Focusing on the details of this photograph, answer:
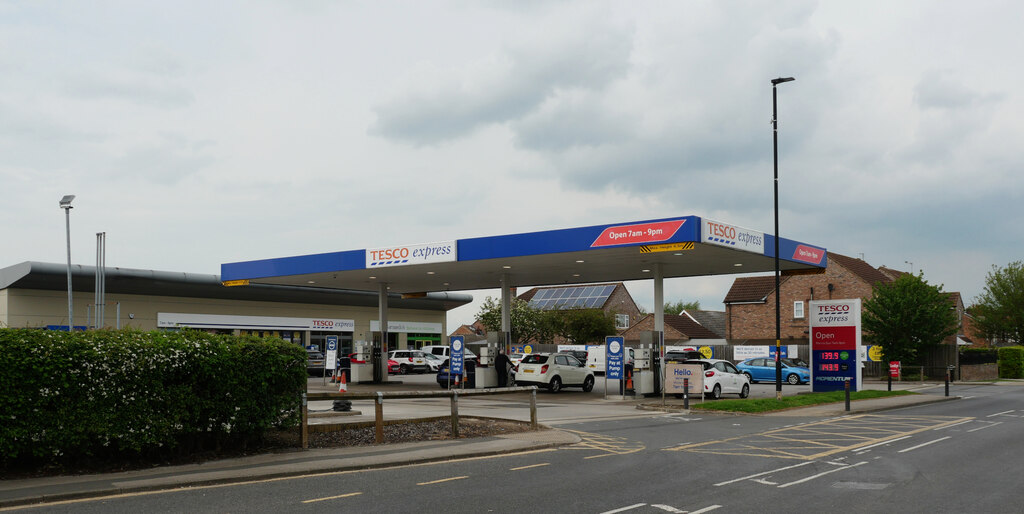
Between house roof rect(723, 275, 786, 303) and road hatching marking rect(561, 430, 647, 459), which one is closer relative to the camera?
road hatching marking rect(561, 430, 647, 459)

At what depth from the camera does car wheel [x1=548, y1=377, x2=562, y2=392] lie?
31.1 m

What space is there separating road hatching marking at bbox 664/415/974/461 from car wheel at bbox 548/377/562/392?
39.7ft

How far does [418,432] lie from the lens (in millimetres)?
15383

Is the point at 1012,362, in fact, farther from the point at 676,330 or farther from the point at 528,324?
the point at 528,324

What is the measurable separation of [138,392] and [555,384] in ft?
70.6

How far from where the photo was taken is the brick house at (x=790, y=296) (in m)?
56.6

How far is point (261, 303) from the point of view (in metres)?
53.3

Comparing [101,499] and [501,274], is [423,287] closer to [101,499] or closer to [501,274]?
[501,274]

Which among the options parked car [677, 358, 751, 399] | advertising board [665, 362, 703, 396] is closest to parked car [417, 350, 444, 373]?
parked car [677, 358, 751, 399]

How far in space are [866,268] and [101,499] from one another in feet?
198

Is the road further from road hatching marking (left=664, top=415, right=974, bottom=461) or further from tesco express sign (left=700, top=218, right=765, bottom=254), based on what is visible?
tesco express sign (left=700, top=218, right=765, bottom=254)

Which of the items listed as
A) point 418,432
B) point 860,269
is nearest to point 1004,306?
point 860,269

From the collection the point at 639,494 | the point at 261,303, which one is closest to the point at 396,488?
the point at 639,494

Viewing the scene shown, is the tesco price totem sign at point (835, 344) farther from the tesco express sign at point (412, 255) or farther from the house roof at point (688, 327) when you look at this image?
the house roof at point (688, 327)
